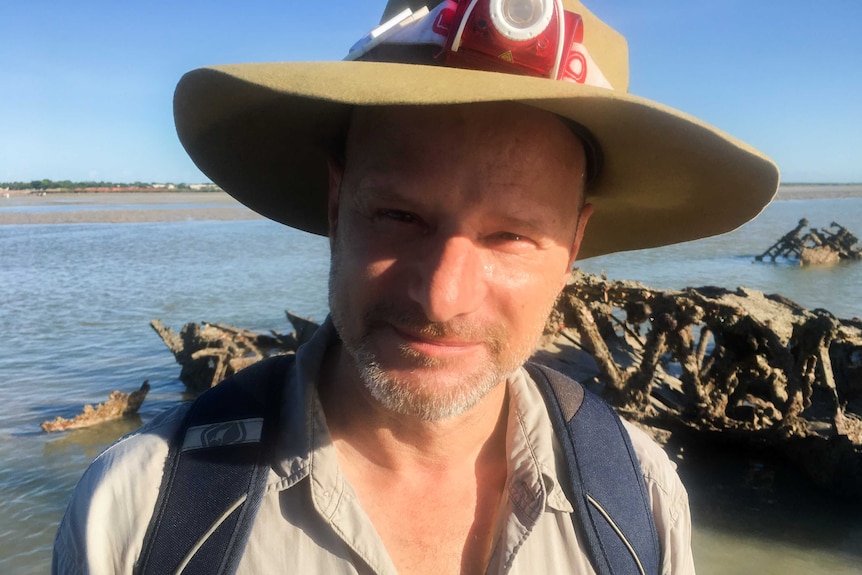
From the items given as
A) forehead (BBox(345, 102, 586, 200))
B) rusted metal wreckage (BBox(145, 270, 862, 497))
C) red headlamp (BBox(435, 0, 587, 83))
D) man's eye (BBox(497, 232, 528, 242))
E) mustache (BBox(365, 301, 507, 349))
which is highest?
red headlamp (BBox(435, 0, 587, 83))

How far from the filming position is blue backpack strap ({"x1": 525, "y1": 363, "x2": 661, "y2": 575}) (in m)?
1.64

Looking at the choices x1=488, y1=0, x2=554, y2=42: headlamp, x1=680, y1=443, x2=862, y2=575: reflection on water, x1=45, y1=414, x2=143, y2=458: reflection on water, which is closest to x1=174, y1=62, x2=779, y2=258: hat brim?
x1=488, y1=0, x2=554, y2=42: headlamp

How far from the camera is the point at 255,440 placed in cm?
156

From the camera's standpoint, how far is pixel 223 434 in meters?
1.54

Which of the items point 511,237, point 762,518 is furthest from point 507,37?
point 762,518

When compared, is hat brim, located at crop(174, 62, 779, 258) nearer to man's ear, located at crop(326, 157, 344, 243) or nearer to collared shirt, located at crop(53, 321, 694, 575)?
man's ear, located at crop(326, 157, 344, 243)

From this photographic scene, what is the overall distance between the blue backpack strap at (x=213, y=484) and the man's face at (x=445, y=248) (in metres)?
0.34

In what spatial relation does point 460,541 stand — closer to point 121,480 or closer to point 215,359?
point 121,480

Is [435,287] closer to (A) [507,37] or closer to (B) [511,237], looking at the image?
(B) [511,237]

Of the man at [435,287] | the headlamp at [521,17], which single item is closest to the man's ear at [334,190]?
the man at [435,287]

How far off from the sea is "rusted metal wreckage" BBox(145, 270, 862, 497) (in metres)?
0.60

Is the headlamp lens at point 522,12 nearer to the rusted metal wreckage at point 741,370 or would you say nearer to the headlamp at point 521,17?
the headlamp at point 521,17

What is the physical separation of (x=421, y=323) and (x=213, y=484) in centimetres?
65

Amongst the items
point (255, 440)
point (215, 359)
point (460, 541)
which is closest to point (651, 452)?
point (460, 541)
